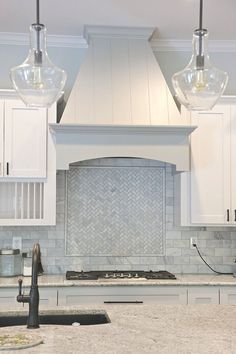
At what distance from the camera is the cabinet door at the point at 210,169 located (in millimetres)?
4555

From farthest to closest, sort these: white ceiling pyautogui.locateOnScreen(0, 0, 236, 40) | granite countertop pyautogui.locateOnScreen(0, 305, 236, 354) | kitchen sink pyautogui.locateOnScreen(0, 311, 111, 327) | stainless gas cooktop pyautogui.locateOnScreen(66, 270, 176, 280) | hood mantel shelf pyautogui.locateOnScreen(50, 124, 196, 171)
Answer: stainless gas cooktop pyautogui.locateOnScreen(66, 270, 176, 280) < hood mantel shelf pyautogui.locateOnScreen(50, 124, 196, 171) < white ceiling pyautogui.locateOnScreen(0, 0, 236, 40) < kitchen sink pyautogui.locateOnScreen(0, 311, 111, 327) < granite countertop pyautogui.locateOnScreen(0, 305, 236, 354)

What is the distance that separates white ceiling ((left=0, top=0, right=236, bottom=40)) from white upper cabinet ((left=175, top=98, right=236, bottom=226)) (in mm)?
822

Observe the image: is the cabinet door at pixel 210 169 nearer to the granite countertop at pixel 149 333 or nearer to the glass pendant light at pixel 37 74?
the granite countertop at pixel 149 333

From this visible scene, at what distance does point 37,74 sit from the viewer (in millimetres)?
2527

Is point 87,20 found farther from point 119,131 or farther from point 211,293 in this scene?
point 211,293

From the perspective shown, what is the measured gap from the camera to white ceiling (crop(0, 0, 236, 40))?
4.02 m

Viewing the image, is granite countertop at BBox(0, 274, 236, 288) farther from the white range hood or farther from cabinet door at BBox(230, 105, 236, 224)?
the white range hood

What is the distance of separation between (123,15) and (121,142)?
3.67 feet

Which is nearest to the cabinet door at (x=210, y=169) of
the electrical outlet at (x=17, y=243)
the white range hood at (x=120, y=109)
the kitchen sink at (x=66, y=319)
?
the white range hood at (x=120, y=109)

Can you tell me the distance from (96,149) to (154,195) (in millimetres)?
939

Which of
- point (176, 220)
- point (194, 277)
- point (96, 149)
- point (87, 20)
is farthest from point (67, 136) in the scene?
point (194, 277)

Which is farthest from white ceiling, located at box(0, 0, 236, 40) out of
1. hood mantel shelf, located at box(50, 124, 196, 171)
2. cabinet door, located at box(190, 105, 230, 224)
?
hood mantel shelf, located at box(50, 124, 196, 171)

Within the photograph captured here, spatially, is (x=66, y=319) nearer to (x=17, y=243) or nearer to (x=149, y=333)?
(x=149, y=333)

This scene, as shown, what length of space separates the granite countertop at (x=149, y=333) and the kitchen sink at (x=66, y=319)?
7 centimetres
